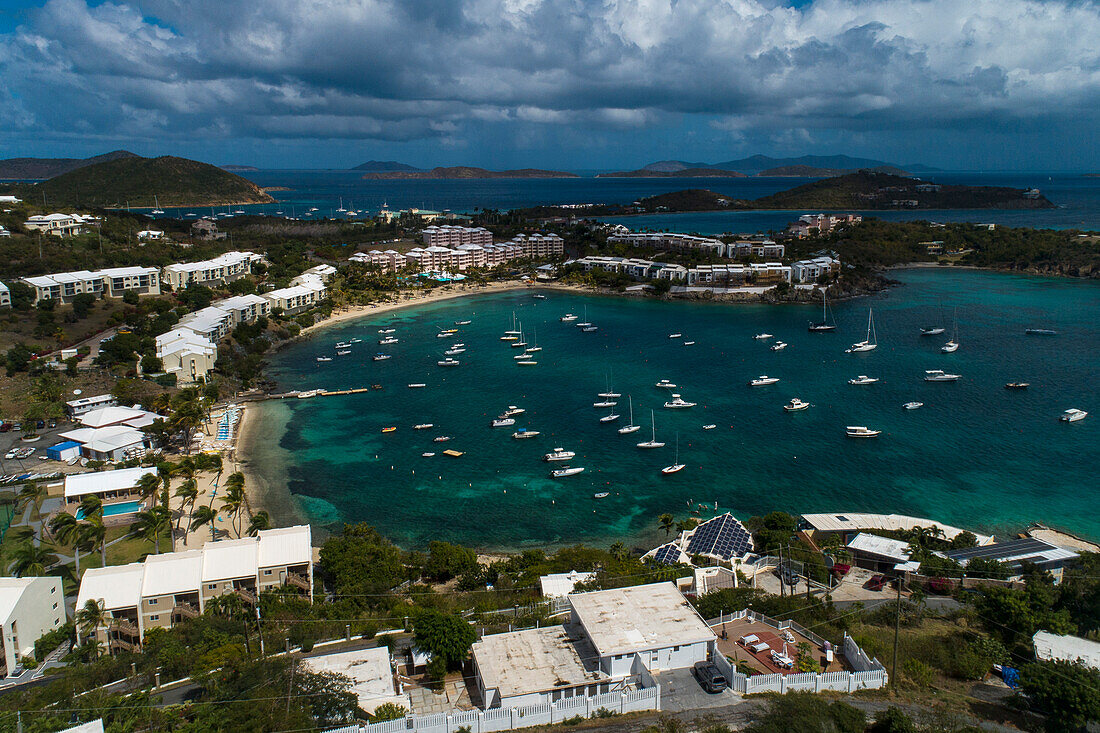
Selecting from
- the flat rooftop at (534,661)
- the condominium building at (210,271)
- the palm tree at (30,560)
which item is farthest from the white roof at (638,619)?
the condominium building at (210,271)

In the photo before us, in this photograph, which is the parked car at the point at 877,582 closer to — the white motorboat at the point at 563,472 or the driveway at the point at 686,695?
the driveway at the point at 686,695

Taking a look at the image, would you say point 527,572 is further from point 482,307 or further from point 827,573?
point 482,307

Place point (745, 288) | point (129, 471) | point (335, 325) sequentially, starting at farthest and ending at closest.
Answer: point (745, 288)
point (335, 325)
point (129, 471)

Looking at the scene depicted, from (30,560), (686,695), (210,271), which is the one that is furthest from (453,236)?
(686,695)

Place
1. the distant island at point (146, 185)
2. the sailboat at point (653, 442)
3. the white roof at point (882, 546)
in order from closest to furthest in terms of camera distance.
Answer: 1. the white roof at point (882, 546)
2. the sailboat at point (653, 442)
3. the distant island at point (146, 185)

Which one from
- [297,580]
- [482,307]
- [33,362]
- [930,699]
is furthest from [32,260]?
[930,699]

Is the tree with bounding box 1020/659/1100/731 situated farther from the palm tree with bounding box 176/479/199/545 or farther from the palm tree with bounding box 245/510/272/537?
the palm tree with bounding box 176/479/199/545
